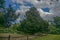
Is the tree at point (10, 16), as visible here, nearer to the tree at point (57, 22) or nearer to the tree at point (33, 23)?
the tree at point (33, 23)

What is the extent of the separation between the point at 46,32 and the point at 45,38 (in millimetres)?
182

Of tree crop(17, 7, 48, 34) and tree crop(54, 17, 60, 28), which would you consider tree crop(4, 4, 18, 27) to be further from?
tree crop(54, 17, 60, 28)

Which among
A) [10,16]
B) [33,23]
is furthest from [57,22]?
[10,16]

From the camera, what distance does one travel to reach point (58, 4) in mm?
6234

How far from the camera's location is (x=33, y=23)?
6.21 m

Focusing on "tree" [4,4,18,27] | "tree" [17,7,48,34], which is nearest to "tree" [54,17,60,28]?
"tree" [17,7,48,34]

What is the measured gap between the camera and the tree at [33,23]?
6188mm

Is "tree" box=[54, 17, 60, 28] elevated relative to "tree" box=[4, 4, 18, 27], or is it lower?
lower

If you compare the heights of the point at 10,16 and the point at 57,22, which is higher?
the point at 10,16

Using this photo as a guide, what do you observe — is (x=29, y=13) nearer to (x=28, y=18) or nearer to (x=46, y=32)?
(x=28, y=18)

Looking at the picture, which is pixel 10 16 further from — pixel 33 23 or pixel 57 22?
pixel 57 22

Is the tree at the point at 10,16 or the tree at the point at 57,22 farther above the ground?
the tree at the point at 10,16

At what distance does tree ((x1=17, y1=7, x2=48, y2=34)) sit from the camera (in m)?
6.19

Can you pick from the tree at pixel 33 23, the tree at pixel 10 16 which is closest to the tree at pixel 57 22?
the tree at pixel 33 23
